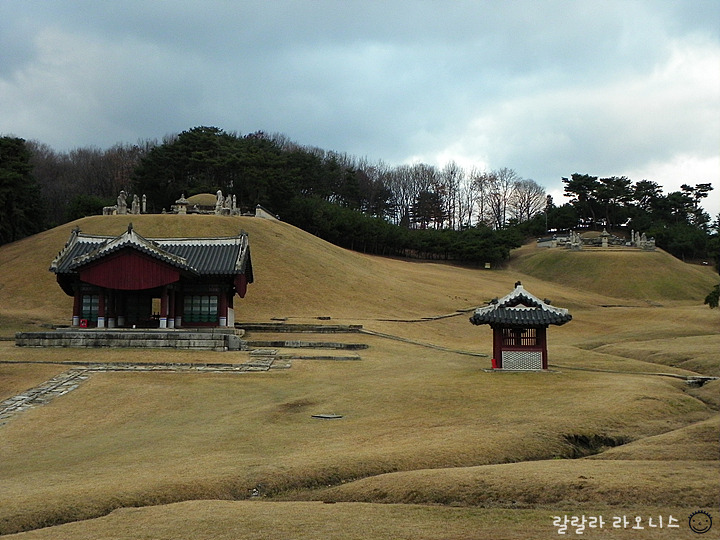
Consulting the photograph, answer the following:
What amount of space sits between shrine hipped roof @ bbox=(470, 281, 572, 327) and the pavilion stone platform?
13.8 metres

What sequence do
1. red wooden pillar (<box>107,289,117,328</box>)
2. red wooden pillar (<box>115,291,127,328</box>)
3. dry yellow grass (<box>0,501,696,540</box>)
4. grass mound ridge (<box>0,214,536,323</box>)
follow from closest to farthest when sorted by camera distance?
dry yellow grass (<box>0,501,696,540</box>), red wooden pillar (<box>107,289,117,328</box>), red wooden pillar (<box>115,291,127,328</box>), grass mound ridge (<box>0,214,536,323</box>)

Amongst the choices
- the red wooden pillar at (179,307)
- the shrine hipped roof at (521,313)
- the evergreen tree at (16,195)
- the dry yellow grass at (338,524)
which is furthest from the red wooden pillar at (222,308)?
the evergreen tree at (16,195)

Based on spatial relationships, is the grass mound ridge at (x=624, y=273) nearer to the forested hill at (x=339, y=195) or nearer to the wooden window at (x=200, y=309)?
the forested hill at (x=339, y=195)

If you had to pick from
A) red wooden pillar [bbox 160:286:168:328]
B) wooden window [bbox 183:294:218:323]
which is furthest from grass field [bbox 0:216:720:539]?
wooden window [bbox 183:294:218:323]

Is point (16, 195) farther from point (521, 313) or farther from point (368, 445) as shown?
point (368, 445)

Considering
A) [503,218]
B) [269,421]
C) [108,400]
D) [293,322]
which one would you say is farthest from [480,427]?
[503,218]

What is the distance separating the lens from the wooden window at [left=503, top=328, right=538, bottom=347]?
92.1ft

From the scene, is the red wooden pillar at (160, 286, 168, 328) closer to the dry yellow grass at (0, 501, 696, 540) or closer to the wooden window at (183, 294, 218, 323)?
the wooden window at (183, 294, 218, 323)

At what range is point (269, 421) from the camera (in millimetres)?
19750

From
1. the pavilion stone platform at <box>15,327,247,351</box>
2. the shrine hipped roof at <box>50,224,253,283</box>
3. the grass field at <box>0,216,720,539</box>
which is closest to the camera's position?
the grass field at <box>0,216,720,539</box>

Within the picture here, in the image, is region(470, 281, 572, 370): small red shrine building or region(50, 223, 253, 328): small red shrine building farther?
region(50, 223, 253, 328): small red shrine building

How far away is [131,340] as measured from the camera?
33.9 meters

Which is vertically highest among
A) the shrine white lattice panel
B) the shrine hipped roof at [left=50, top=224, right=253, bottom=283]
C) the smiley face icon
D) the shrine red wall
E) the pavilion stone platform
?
the shrine hipped roof at [left=50, top=224, right=253, bottom=283]

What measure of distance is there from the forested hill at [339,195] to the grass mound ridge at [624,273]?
618 cm
